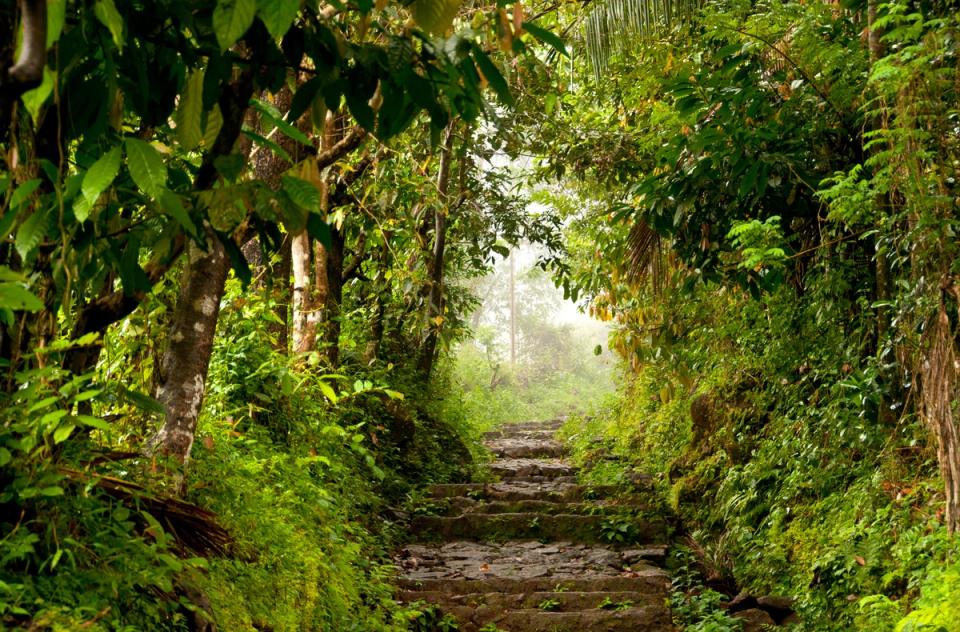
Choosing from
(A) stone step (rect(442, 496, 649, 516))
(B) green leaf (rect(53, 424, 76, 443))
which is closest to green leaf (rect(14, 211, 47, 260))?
(B) green leaf (rect(53, 424, 76, 443))

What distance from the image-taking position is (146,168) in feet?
5.23

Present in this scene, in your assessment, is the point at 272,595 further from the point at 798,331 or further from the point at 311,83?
the point at 798,331

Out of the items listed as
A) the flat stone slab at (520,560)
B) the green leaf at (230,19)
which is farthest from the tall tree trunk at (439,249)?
the green leaf at (230,19)

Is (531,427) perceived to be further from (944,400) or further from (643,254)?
(944,400)

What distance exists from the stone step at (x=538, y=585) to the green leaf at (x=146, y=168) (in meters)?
4.86

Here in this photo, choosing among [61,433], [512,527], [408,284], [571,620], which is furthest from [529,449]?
[61,433]

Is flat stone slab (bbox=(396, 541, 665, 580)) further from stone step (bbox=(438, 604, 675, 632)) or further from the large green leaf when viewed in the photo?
the large green leaf

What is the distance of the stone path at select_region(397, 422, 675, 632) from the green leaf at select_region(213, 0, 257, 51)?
4541 mm

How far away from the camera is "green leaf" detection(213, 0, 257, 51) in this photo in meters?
1.48

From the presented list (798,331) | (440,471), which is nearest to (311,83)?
(798,331)

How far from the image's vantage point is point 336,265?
26.4 ft

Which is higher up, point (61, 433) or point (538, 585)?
point (61, 433)

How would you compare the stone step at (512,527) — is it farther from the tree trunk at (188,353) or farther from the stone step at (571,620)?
the tree trunk at (188,353)

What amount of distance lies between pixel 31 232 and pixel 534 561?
18.5 feet
